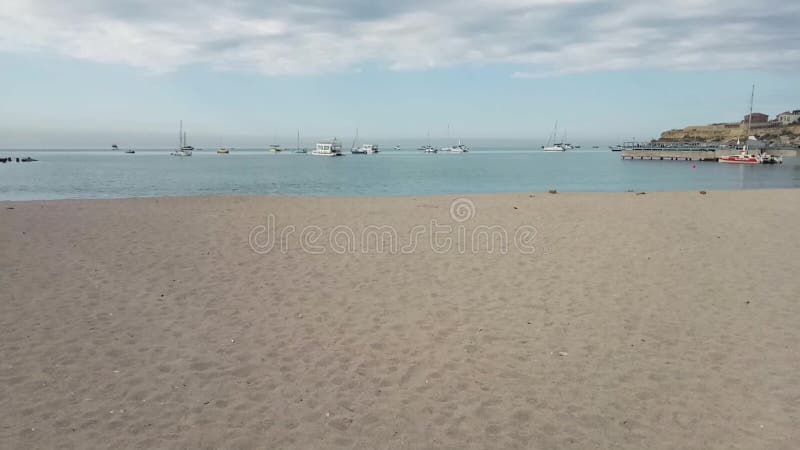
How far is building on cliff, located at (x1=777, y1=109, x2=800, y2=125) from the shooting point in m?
180

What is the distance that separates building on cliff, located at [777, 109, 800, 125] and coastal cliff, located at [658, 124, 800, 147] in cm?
1050

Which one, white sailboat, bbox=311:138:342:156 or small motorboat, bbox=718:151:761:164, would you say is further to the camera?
white sailboat, bbox=311:138:342:156

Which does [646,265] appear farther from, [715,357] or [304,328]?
[304,328]

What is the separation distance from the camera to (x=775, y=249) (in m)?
10.3

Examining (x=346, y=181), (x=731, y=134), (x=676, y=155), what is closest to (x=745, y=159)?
(x=676, y=155)

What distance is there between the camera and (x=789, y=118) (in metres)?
185

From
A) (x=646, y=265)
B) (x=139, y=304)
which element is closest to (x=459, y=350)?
→ (x=139, y=304)

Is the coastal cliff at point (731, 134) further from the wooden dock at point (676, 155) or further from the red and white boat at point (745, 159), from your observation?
the red and white boat at point (745, 159)

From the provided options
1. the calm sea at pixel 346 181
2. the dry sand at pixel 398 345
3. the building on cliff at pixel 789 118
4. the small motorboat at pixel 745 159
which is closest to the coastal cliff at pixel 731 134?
the building on cliff at pixel 789 118

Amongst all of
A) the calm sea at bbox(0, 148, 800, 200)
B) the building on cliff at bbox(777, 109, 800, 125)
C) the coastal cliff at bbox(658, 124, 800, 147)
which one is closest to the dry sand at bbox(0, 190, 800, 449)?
the calm sea at bbox(0, 148, 800, 200)

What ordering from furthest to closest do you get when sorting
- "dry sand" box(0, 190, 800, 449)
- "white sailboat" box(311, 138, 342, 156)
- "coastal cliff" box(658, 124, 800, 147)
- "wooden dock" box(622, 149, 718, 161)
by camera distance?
"coastal cliff" box(658, 124, 800, 147) → "white sailboat" box(311, 138, 342, 156) → "wooden dock" box(622, 149, 718, 161) → "dry sand" box(0, 190, 800, 449)

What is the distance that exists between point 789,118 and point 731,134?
34.1m

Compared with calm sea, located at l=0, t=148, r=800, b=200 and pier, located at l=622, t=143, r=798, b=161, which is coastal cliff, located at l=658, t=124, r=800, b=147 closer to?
pier, located at l=622, t=143, r=798, b=161

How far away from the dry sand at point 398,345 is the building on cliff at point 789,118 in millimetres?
A: 215214
